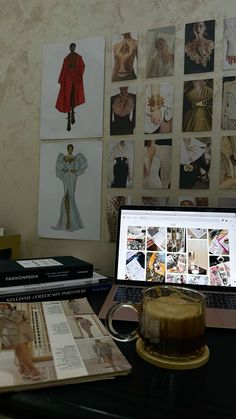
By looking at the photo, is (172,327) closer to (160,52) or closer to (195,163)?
(195,163)

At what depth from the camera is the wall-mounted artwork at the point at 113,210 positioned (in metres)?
0.94

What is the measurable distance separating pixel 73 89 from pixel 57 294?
2.14 ft

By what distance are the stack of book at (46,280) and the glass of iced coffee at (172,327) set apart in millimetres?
233

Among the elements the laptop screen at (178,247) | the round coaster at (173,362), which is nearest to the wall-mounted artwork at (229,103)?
the laptop screen at (178,247)

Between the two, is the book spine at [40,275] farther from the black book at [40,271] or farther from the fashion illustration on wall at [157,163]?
the fashion illustration on wall at [157,163]

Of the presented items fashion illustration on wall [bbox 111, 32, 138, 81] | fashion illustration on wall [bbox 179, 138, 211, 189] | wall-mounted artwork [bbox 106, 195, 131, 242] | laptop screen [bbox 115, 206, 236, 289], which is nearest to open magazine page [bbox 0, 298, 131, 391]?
laptop screen [bbox 115, 206, 236, 289]

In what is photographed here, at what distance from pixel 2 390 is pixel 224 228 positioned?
23.8 inches

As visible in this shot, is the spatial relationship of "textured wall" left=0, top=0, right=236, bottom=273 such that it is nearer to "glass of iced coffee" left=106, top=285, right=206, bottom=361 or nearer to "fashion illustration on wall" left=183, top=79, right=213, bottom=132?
"fashion illustration on wall" left=183, top=79, right=213, bottom=132

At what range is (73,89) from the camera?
0.99 m

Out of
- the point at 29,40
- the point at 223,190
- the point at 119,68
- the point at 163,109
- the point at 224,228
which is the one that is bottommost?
the point at 224,228

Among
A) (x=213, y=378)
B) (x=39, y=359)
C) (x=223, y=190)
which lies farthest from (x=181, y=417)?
(x=223, y=190)

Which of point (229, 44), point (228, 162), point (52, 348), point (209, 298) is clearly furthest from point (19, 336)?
point (229, 44)

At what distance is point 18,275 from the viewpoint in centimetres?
69

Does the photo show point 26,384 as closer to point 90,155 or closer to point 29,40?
point 90,155
